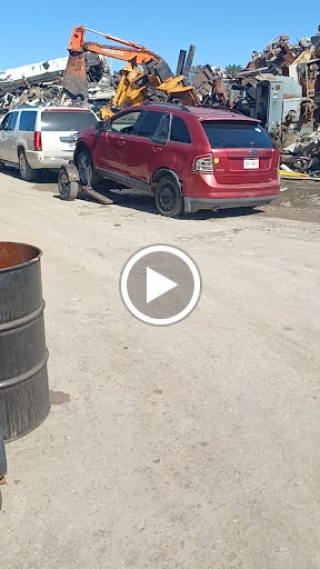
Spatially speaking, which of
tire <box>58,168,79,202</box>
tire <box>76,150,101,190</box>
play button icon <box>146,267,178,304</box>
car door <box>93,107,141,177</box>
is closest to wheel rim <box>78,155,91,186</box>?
tire <box>76,150,101,190</box>

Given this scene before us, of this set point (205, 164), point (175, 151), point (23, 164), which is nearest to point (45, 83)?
point (23, 164)

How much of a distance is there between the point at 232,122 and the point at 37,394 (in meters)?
7.70

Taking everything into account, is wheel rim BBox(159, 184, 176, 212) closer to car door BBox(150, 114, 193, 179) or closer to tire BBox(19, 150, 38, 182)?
car door BBox(150, 114, 193, 179)

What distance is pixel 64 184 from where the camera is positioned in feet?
39.4

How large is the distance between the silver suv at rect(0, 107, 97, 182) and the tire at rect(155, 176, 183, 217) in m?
4.40

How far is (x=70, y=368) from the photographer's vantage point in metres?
4.34

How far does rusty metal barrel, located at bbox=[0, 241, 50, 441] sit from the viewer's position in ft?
10.1

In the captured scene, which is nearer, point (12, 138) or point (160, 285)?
point (160, 285)

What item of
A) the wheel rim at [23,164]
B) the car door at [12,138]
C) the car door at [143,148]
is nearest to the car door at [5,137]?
the car door at [12,138]

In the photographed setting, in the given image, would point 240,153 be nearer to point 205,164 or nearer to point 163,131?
point 205,164

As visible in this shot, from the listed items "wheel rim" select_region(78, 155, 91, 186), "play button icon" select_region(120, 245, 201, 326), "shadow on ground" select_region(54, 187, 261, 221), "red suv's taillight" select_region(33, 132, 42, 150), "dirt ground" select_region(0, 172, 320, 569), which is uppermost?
"red suv's taillight" select_region(33, 132, 42, 150)

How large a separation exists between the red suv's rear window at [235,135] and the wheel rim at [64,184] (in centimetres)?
345

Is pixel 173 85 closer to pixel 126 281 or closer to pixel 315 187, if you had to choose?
pixel 315 187

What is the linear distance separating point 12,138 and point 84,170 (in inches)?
152
